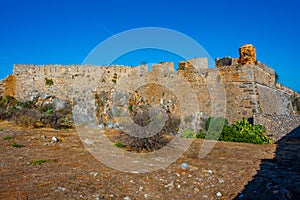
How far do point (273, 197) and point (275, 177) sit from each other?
985 mm

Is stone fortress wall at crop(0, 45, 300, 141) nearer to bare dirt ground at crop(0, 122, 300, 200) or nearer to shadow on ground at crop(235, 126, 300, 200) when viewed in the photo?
shadow on ground at crop(235, 126, 300, 200)

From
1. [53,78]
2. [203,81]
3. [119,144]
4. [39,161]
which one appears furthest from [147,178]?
[53,78]

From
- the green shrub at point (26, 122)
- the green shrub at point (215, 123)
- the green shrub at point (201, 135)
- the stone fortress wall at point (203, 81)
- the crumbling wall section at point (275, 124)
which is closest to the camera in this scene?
the crumbling wall section at point (275, 124)

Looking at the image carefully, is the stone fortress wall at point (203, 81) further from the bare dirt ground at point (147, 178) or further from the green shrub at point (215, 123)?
the bare dirt ground at point (147, 178)

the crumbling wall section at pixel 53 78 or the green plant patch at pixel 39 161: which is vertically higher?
the crumbling wall section at pixel 53 78

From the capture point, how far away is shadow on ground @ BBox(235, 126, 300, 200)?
3.70 meters

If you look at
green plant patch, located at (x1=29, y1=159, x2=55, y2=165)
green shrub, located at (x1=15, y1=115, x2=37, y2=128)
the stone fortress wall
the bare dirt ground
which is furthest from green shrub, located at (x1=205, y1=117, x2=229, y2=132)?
green shrub, located at (x1=15, y1=115, x2=37, y2=128)

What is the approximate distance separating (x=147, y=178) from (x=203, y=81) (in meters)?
8.19

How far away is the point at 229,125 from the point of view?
10594mm

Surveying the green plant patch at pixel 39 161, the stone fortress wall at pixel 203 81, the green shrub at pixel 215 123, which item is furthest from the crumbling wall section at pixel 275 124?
the green plant patch at pixel 39 161

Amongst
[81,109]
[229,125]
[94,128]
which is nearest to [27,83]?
[81,109]

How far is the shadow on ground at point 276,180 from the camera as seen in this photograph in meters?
3.70

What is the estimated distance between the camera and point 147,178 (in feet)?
14.5

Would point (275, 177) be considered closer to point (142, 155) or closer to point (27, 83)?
point (142, 155)
